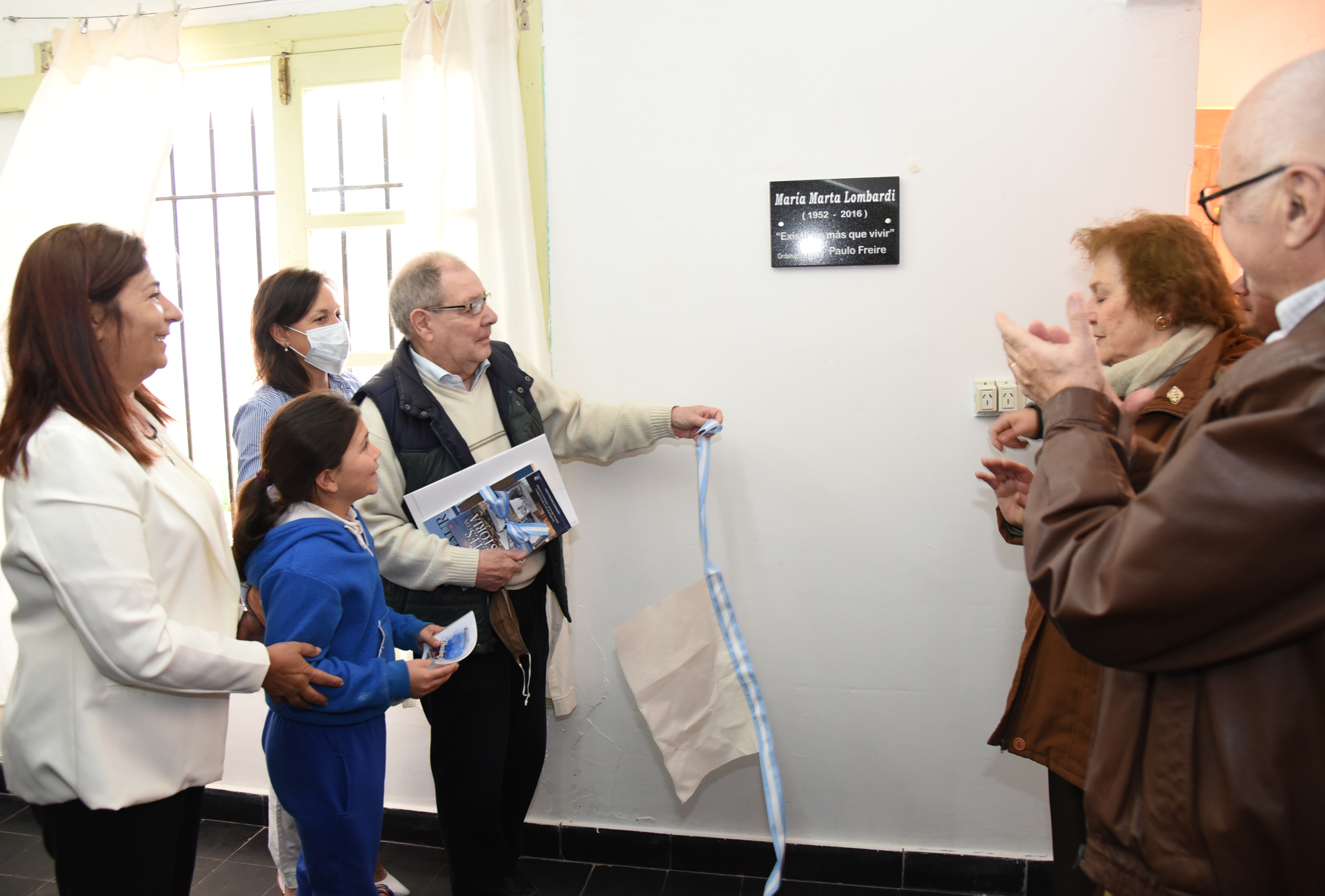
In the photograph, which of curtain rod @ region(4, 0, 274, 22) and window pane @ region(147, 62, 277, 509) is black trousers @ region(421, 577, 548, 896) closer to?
window pane @ region(147, 62, 277, 509)

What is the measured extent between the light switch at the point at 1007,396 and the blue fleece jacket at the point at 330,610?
1.61 m

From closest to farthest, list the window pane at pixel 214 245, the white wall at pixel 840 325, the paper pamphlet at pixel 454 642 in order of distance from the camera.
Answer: the paper pamphlet at pixel 454 642, the white wall at pixel 840 325, the window pane at pixel 214 245

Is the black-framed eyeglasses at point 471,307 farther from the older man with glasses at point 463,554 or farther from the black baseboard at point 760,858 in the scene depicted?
the black baseboard at point 760,858

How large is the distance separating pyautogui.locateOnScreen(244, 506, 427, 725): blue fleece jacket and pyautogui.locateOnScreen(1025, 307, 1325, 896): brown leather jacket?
1179 millimetres

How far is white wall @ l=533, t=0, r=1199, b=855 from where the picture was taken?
204 cm

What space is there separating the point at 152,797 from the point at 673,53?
207cm

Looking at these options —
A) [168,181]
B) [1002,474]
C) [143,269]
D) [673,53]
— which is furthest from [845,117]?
[168,181]

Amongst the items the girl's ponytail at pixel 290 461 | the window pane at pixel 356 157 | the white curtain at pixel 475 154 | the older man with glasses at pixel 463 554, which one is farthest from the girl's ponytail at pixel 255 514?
the window pane at pixel 356 157

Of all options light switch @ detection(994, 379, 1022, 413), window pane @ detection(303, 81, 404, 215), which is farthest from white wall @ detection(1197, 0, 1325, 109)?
window pane @ detection(303, 81, 404, 215)

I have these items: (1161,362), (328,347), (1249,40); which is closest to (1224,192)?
(1161,362)

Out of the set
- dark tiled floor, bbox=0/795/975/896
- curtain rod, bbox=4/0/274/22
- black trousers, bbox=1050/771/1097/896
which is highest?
curtain rod, bbox=4/0/274/22

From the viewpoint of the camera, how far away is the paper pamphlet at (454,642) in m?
1.61

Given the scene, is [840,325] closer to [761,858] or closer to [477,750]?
[477,750]

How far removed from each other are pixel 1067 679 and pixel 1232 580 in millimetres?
842
